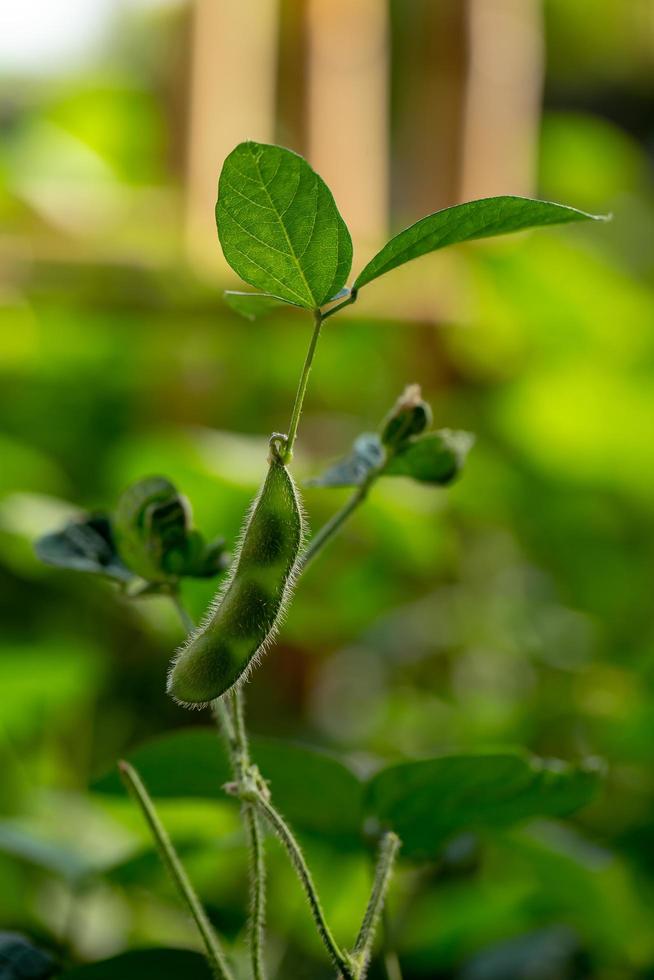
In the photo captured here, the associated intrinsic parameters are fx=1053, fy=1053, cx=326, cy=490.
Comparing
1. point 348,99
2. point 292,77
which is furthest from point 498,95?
point 292,77

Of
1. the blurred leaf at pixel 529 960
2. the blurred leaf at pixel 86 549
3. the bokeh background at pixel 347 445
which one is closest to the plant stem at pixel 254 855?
the blurred leaf at pixel 86 549

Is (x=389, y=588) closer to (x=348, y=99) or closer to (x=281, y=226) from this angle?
(x=348, y=99)

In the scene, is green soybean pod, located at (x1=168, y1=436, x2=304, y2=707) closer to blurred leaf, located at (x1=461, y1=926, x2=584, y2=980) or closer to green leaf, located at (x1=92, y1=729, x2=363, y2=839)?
green leaf, located at (x1=92, y1=729, x2=363, y2=839)

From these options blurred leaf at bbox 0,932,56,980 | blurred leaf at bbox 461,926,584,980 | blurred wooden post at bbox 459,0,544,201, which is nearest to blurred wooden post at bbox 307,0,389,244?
blurred wooden post at bbox 459,0,544,201

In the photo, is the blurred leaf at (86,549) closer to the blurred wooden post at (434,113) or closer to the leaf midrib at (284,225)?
the leaf midrib at (284,225)

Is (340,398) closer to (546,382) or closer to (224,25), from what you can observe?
(546,382)
